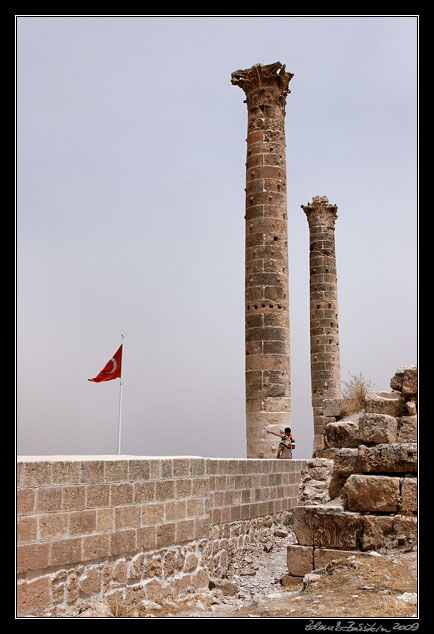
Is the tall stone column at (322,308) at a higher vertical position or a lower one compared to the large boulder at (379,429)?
higher

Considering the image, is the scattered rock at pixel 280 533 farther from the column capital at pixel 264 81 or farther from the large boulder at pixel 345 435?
the column capital at pixel 264 81

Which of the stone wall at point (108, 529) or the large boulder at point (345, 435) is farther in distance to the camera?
the large boulder at point (345, 435)

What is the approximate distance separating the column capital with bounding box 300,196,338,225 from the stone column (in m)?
8.68

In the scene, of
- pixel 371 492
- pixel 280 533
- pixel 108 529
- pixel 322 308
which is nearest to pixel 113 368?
pixel 280 533

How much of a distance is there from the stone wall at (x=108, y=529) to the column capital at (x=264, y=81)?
12421mm

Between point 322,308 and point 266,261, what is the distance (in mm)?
8908

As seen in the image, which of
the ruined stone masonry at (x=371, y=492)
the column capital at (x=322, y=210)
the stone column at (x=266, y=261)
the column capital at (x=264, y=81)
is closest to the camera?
the ruined stone masonry at (x=371, y=492)

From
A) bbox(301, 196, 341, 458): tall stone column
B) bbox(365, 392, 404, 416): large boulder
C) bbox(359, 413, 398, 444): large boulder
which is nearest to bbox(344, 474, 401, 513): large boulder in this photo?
bbox(359, 413, 398, 444): large boulder

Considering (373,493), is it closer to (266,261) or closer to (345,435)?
(345,435)

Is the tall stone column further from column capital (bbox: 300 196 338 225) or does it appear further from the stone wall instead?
the stone wall

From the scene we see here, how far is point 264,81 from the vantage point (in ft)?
58.6

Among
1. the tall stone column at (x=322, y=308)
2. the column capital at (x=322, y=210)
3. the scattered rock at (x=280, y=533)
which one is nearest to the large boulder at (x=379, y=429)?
the scattered rock at (x=280, y=533)

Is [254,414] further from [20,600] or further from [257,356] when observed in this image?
[20,600]

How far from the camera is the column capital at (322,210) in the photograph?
1041 inches
